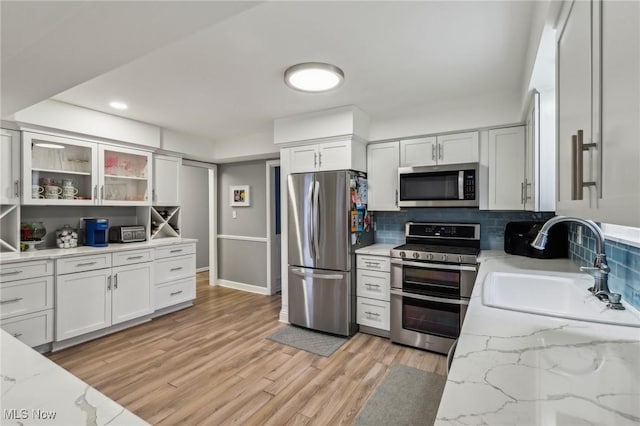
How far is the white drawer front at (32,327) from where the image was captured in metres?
2.58

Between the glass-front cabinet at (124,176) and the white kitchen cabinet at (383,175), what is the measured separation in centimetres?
275

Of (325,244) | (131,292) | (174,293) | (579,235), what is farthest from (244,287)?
(579,235)

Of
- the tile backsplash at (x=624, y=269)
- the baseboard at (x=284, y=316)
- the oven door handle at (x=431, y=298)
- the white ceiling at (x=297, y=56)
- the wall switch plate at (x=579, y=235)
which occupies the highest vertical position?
the white ceiling at (x=297, y=56)

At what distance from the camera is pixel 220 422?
1.94m

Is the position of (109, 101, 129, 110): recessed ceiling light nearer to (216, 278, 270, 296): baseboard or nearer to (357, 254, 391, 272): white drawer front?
(357, 254, 391, 272): white drawer front

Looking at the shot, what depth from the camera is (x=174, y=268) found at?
156 inches

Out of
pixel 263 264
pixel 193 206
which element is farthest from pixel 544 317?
pixel 193 206

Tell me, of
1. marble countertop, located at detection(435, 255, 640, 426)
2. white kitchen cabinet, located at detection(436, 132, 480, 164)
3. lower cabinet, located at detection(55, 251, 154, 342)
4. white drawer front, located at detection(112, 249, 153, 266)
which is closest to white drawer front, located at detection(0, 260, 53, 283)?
lower cabinet, located at detection(55, 251, 154, 342)

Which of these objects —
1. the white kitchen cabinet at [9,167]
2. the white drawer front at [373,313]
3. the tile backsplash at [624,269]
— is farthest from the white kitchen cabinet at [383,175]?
the white kitchen cabinet at [9,167]

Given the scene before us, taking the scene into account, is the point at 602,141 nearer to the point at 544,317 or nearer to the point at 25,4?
the point at 544,317

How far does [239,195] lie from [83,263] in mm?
2364

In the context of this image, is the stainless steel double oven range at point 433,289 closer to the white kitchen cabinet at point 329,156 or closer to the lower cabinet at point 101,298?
the white kitchen cabinet at point 329,156

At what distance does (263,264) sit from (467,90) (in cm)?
358

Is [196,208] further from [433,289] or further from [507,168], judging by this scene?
[507,168]
